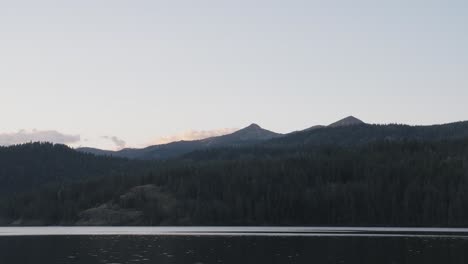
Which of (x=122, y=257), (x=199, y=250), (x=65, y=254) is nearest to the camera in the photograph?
(x=122, y=257)

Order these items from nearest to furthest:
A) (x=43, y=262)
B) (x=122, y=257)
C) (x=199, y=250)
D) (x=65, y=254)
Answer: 1. (x=43, y=262)
2. (x=122, y=257)
3. (x=65, y=254)
4. (x=199, y=250)

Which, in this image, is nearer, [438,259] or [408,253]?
[438,259]

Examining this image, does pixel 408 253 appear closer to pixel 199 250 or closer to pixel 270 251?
pixel 270 251

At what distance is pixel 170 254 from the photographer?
11812 centimetres

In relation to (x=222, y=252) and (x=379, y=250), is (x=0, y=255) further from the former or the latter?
(x=379, y=250)

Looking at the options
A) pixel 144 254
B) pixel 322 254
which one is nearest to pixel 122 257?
pixel 144 254

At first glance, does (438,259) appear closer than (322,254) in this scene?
Yes

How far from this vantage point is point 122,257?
111188 millimetres

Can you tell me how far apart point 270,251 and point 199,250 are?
11.2m

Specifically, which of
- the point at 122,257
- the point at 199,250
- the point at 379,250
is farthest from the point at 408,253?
the point at 122,257

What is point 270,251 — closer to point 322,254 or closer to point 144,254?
point 322,254

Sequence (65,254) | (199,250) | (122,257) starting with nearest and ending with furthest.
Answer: (122,257) < (65,254) < (199,250)

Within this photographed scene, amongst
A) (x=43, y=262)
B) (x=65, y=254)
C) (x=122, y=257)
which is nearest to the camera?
(x=43, y=262)

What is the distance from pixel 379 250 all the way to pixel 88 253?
141ft
